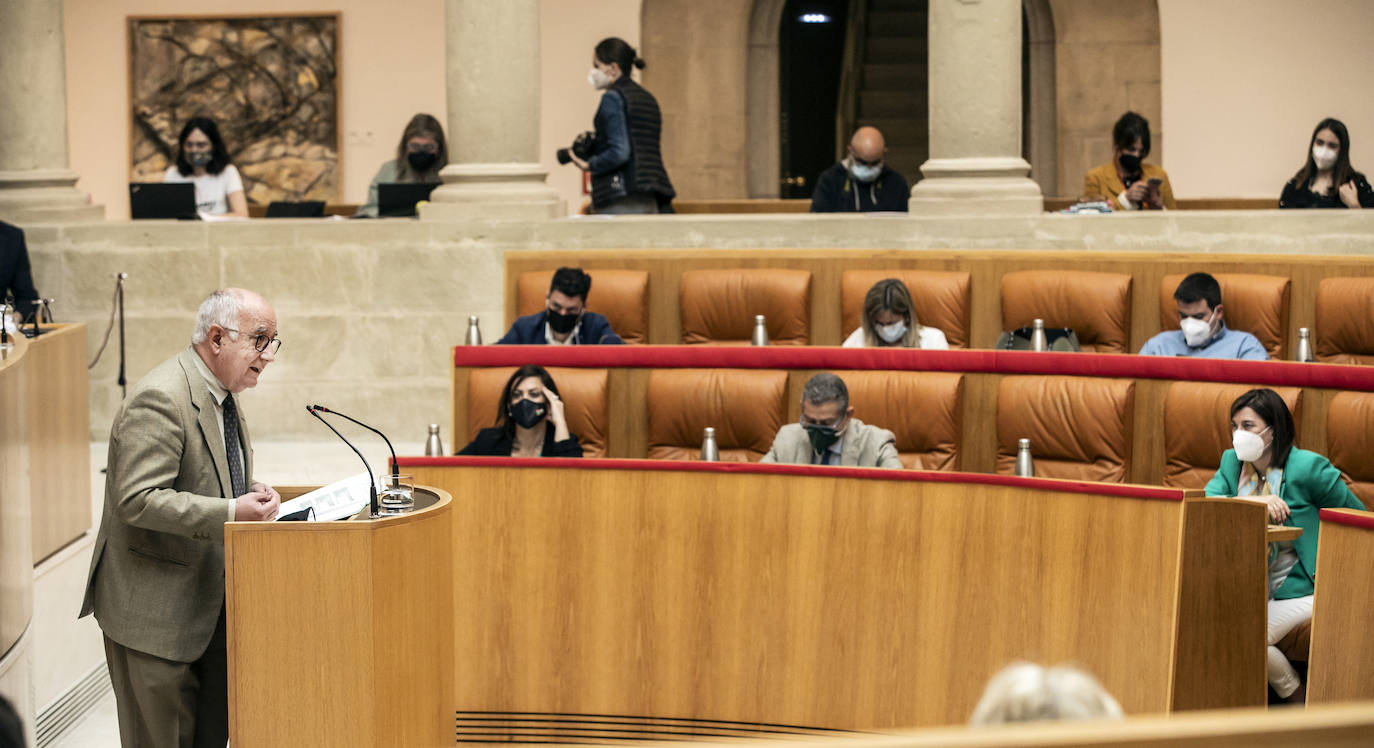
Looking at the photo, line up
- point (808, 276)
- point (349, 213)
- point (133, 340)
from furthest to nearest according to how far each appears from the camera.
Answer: point (349, 213) < point (133, 340) < point (808, 276)

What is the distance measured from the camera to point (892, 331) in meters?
6.21

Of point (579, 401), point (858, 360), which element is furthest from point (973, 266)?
point (579, 401)

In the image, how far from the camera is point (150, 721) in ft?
11.0

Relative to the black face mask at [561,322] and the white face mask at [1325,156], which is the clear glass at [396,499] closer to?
the black face mask at [561,322]

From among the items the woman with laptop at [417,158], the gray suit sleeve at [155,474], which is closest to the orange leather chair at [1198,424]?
the gray suit sleeve at [155,474]

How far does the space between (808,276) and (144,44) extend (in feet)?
21.8

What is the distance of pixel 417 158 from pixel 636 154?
4.55 feet

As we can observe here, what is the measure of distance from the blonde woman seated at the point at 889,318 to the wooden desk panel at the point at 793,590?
1802mm

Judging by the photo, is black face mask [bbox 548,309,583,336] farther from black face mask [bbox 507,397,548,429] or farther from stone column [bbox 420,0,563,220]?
stone column [bbox 420,0,563,220]

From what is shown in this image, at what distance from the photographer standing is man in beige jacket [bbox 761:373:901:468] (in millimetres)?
2650

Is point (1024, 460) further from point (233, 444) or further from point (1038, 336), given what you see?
point (233, 444)

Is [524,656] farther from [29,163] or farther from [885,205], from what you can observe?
[29,163]

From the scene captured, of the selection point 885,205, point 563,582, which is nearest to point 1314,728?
point 563,582

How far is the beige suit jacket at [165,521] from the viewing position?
3.22 m
